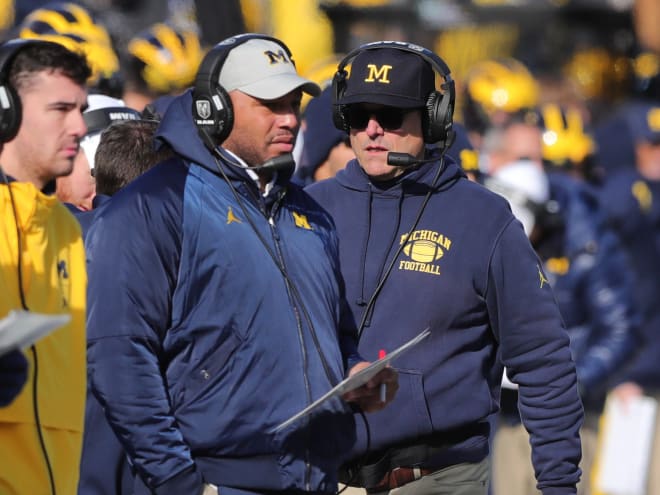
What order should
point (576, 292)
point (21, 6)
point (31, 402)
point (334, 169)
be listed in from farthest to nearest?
point (21, 6) < point (576, 292) < point (334, 169) < point (31, 402)

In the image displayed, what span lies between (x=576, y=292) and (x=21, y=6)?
815 cm

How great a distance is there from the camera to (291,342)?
4.92 m

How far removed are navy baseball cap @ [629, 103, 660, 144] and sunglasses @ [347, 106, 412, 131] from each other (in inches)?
224

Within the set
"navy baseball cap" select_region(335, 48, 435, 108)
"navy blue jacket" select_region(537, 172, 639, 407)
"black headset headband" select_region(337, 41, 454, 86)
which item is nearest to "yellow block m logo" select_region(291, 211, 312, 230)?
"navy baseball cap" select_region(335, 48, 435, 108)

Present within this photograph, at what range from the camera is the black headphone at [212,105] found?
5.12 meters

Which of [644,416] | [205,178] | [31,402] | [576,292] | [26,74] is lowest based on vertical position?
[644,416]

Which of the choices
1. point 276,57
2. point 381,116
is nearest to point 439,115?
point 381,116

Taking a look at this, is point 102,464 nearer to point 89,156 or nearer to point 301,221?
point 301,221

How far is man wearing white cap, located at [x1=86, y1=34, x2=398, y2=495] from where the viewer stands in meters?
4.82

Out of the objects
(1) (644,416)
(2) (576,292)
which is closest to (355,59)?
(2) (576,292)

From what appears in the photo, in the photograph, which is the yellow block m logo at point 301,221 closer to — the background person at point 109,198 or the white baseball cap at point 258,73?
the white baseball cap at point 258,73

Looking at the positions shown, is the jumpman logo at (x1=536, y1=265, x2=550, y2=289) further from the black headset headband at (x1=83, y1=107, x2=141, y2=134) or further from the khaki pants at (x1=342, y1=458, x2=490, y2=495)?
the black headset headband at (x1=83, y1=107, x2=141, y2=134)

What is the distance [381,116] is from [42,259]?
1.84 meters

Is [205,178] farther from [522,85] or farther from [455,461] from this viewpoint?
[522,85]
